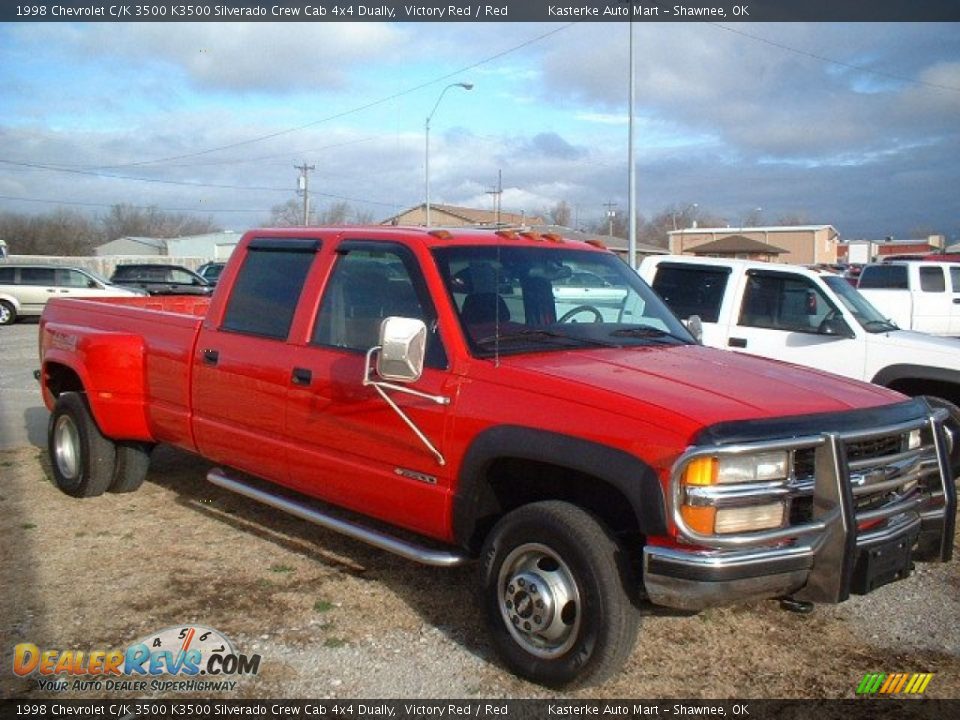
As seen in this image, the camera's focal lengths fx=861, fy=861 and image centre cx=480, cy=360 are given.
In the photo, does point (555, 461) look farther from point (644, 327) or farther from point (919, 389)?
point (919, 389)

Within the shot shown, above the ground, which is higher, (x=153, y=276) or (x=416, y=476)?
(x=153, y=276)

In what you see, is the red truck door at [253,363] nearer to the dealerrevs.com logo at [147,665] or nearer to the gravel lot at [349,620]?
the gravel lot at [349,620]

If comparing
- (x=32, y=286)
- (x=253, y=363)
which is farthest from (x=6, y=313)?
(x=253, y=363)

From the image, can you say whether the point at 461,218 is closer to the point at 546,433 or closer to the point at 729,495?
the point at 546,433

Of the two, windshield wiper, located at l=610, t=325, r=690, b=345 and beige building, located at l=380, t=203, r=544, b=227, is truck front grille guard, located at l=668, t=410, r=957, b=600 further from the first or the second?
beige building, located at l=380, t=203, r=544, b=227

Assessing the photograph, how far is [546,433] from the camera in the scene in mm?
3512

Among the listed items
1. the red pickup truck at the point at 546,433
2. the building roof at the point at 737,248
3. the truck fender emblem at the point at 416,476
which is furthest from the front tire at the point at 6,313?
the building roof at the point at 737,248

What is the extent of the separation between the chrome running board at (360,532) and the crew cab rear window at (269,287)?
0.90 meters

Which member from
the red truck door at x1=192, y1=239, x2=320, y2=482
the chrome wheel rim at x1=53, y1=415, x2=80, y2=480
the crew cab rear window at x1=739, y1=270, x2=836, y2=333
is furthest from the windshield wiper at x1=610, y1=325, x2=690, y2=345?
the chrome wheel rim at x1=53, y1=415, x2=80, y2=480

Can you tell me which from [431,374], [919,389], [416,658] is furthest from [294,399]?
[919,389]

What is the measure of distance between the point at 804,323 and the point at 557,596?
499 cm

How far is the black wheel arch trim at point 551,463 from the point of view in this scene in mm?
3176

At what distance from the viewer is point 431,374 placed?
400 cm

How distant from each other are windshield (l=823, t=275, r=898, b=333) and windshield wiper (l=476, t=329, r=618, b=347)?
406 centimetres
